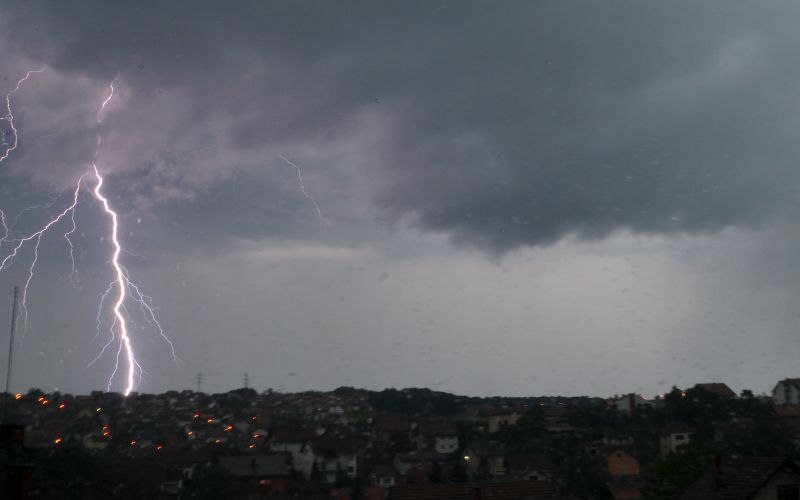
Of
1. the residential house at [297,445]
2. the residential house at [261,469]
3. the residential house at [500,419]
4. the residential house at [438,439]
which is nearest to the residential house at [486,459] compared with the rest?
the residential house at [438,439]

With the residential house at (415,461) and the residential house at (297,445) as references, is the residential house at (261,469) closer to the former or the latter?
the residential house at (297,445)


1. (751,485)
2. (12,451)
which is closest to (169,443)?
(12,451)

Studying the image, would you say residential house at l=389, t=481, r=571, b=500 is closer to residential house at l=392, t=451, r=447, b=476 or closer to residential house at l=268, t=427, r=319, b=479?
residential house at l=392, t=451, r=447, b=476

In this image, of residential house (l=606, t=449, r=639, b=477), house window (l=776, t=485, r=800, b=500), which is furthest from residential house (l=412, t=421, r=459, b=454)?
house window (l=776, t=485, r=800, b=500)

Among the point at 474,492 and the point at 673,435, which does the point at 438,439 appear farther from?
the point at 474,492

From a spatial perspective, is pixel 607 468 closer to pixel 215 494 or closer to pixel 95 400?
pixel 215 494

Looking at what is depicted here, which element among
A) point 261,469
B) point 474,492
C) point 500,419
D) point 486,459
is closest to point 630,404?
point 500,419
